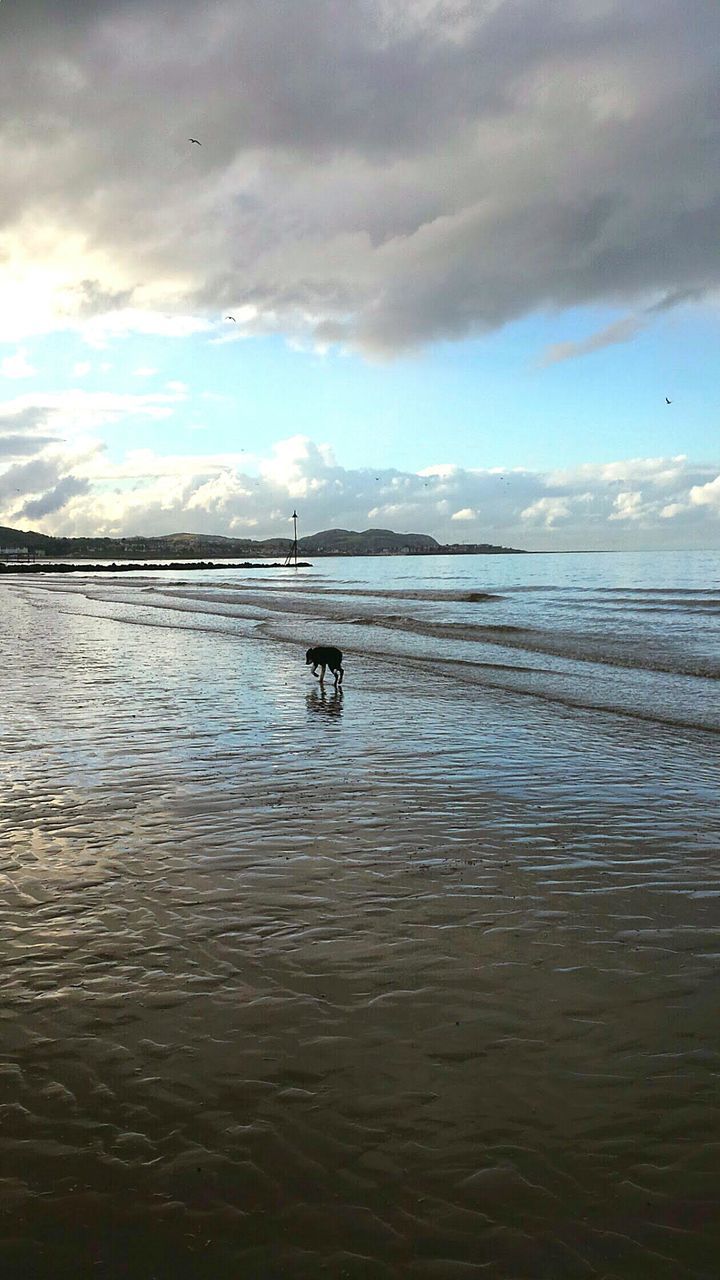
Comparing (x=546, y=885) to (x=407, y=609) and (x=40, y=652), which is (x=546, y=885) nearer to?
(x=40, y=652)

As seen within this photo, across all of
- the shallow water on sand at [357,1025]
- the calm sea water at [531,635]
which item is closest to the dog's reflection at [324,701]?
the calm sea water at [531,635]

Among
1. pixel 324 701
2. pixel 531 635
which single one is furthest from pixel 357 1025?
pixel 531 635

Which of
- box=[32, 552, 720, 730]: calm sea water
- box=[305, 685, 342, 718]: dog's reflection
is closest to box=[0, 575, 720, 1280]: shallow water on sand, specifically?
box=[305, 685, 342, 718]: dog's reflection

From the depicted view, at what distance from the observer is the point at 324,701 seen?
15.7m

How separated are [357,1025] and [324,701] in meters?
11.3

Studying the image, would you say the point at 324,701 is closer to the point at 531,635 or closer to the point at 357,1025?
the point at 357,1025

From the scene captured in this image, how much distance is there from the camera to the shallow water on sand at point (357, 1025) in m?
3.15

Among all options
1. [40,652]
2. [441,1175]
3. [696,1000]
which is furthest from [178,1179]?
[40,652]

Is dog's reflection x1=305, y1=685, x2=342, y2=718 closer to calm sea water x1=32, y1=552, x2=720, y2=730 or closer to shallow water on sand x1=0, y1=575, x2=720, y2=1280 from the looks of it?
calm sea water x1=32, y1=552, x2=720, y2=730

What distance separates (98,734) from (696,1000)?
9.53 metres

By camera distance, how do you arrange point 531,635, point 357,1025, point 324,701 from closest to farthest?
1. point 357,1025
2. point 324,701
3. point 531,635

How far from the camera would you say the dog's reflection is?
47.8 ft

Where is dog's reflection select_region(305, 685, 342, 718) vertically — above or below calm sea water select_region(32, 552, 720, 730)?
below

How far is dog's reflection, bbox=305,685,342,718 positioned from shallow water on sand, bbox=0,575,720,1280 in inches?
182
